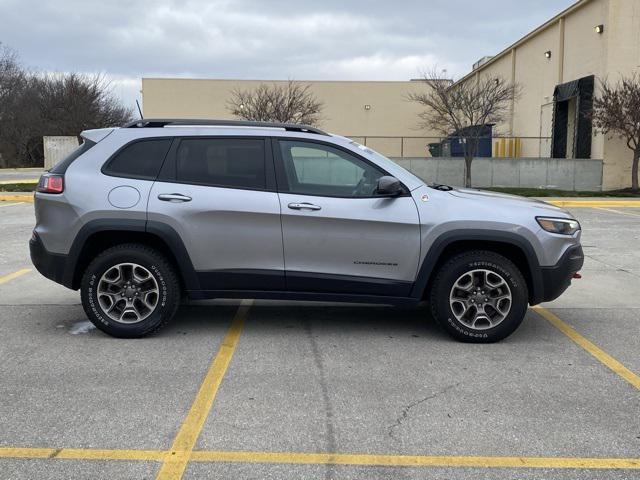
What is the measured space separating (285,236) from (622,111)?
20.7 m

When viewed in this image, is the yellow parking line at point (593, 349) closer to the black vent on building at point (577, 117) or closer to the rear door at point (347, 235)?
→ the rear door at point (347, 235)

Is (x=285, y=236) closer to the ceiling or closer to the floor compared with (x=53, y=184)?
closer to the floor

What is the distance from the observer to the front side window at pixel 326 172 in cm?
512

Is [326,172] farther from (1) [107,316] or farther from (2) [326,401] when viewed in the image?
(1) [107,316]

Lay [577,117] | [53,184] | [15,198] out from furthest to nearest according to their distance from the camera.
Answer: [577,117]
[15,198]
[53,184]

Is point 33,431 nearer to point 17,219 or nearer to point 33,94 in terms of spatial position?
point 17,219

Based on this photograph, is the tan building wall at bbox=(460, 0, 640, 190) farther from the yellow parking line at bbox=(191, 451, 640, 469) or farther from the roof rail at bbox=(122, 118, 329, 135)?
the yellow parking line at bbox=(191, 451, 640, 469)

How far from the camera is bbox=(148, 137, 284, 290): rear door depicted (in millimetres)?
5023

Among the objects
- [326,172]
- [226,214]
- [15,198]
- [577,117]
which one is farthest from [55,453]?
[577,117]

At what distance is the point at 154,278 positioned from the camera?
507cm

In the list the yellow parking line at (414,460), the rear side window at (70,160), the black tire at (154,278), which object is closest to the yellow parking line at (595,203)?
the black tire at (154,278)

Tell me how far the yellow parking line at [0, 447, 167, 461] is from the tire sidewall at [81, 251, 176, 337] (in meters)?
1.92

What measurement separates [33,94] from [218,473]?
56.1 metres

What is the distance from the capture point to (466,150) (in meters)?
26.3
